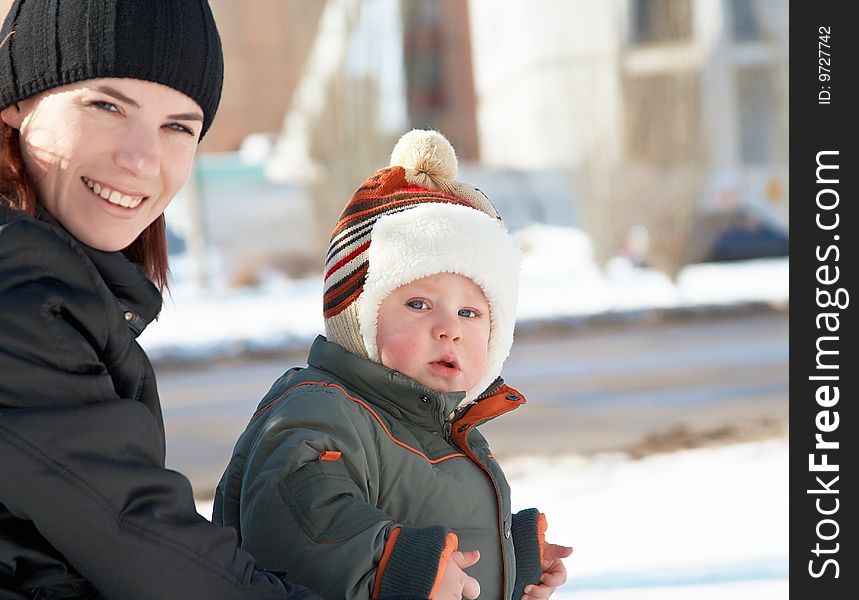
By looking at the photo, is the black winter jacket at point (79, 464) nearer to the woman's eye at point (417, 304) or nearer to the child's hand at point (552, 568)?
the woman's eye at point (417, 304)

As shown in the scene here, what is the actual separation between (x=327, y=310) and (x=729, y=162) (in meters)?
14.0

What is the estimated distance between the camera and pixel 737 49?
14953mm

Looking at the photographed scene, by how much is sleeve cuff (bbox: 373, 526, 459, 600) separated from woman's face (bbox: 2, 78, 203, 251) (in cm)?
57

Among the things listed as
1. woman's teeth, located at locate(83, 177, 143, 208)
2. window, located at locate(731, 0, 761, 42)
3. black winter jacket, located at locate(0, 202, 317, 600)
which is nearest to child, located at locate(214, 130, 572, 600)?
black winter jacket, located at locate(0, 202, 317, 600)

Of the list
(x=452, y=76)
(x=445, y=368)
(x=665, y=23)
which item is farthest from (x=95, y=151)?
(x=452, y=76)

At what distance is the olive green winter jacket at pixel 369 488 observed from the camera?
152 centimetres

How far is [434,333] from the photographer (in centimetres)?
182

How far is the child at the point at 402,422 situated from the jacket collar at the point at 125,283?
11.7 inches

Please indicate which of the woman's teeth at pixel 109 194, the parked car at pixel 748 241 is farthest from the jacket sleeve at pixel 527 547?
the parked car at pixel 748 241

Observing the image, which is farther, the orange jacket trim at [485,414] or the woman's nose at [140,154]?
the orange jacket trim at [485,414]

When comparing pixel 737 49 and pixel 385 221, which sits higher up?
pixel 737 49
